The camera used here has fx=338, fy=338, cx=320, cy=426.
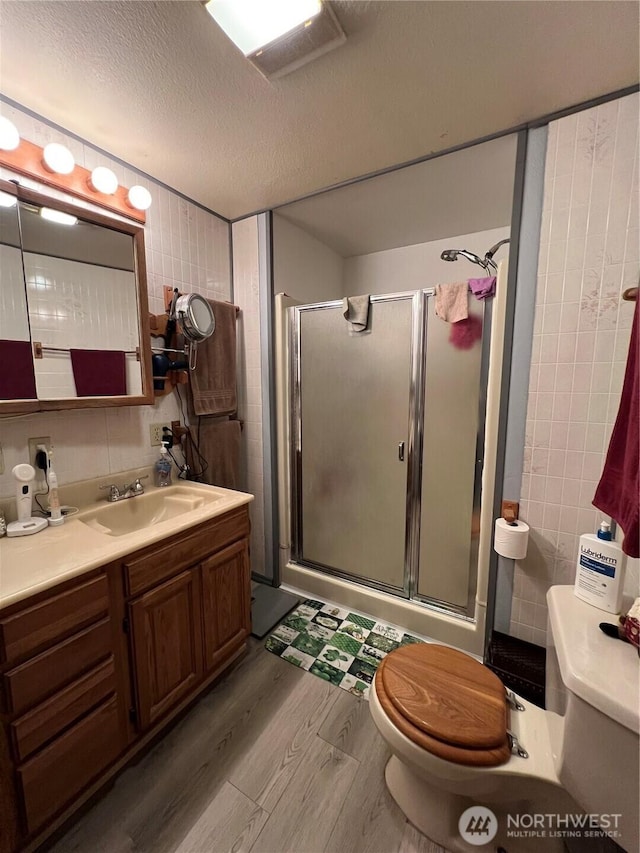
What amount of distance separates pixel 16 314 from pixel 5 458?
1.69 ft

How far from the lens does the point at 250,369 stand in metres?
2.15

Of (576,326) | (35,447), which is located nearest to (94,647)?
(35,447)

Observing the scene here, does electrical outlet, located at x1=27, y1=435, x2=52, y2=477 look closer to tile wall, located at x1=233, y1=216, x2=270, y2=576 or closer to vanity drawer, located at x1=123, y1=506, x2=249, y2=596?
vanity drawer, located at x1=123, y1=506, x2=249, y2=596

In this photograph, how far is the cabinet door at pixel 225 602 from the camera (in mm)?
1403

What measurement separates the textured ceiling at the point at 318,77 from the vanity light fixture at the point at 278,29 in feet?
0.13

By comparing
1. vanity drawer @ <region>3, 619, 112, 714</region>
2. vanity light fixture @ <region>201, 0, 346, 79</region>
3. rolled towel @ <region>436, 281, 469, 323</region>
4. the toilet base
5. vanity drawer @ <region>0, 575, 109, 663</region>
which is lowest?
the toilet base

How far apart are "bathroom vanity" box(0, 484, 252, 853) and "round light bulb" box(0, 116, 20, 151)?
131cm

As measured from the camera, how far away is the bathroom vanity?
34.2 inches

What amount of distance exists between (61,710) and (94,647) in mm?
154

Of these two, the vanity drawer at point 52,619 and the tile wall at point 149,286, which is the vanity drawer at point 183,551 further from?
the tile wall at point 149,286

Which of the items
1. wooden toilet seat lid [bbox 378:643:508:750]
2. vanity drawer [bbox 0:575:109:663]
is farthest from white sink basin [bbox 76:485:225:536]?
wooden toilet seat lid [bbox 378:643:508:750]

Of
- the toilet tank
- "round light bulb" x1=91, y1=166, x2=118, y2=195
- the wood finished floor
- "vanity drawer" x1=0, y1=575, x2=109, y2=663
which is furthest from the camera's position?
"round light bulb" x1=91, y1=166, x2=118, y2=195

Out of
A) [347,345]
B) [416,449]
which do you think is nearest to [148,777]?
[416,449]

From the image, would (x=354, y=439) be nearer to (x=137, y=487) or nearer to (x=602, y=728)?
(x=137, y=487)
